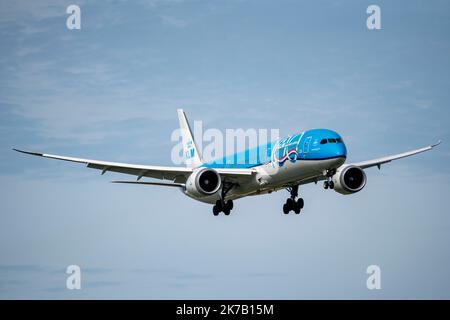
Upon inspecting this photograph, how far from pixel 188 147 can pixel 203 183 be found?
55.5 feet

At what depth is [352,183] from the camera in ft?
202

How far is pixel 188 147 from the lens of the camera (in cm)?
7706

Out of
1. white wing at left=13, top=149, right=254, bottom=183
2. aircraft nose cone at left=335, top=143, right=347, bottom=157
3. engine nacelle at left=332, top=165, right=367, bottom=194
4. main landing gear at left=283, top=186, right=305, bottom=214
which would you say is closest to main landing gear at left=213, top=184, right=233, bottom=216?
white wing at left=13, top=149, right=254, bottom=183

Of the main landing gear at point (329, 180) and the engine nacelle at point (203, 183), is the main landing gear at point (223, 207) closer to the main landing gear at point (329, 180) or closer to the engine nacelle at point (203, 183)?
the engine nacelle at point (203, 183)

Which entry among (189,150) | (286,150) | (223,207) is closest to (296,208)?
(223,207)

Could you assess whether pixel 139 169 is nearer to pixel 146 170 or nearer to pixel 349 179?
pixel 146 170

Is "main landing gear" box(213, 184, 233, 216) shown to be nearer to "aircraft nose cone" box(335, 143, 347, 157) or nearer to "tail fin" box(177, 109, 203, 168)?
"tail fin" box(177, 109, 203, 168)

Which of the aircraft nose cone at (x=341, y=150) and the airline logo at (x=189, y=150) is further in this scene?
the airline logo at (x=189, y=150)

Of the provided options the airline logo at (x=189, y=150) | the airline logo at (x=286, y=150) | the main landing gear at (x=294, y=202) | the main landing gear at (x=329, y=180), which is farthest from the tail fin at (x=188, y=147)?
the main landing gear at (x=329, y=180)

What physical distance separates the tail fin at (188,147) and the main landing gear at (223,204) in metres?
9.70

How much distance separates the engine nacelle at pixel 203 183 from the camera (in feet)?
197

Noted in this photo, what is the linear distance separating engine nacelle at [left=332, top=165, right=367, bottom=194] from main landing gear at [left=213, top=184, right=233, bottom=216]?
24.8ft

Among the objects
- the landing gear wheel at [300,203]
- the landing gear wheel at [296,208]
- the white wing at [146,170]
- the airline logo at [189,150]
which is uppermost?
the airline logo at [189,150]
